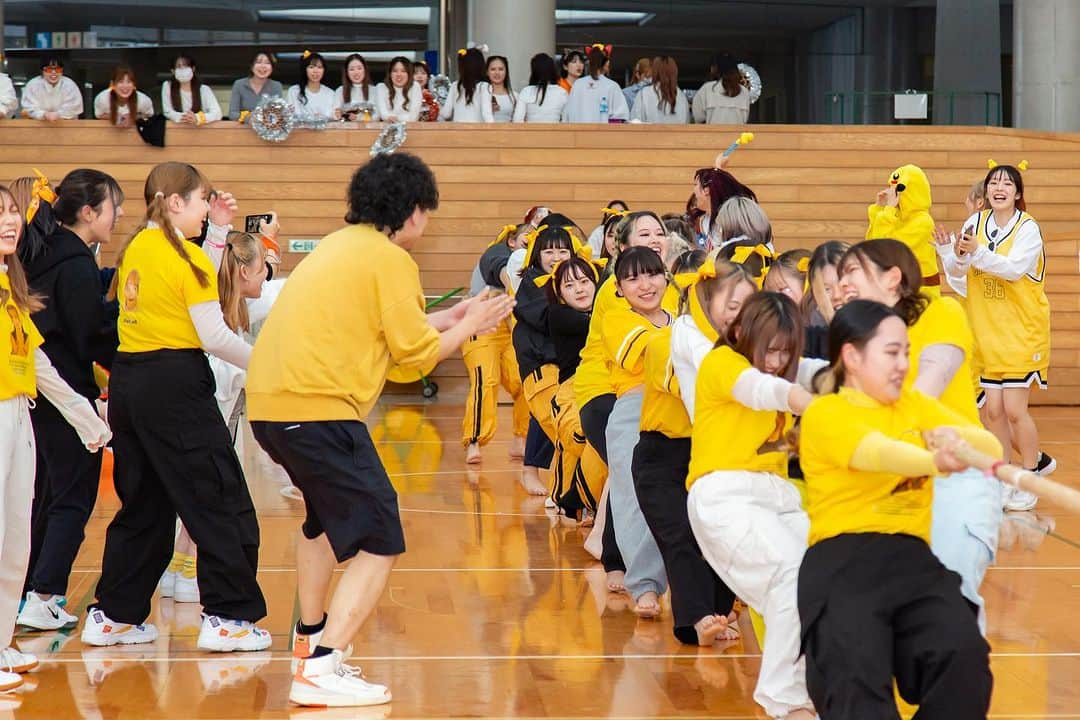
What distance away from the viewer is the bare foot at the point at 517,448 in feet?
31.9

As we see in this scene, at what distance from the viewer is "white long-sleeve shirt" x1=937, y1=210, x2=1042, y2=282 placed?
304 inches

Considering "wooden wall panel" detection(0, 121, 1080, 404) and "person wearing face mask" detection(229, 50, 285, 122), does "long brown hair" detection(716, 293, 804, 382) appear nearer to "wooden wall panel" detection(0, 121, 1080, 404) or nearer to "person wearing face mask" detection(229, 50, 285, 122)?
"wooden wall panel" detection(0, 121, 1080, 404)

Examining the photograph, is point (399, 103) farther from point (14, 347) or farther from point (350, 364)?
point (350, 364)

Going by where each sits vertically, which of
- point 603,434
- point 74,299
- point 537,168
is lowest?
point 603,434

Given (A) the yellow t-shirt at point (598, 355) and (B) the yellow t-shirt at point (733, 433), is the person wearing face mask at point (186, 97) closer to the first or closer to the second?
(A) the yellow t-shirt at point (598, 355)

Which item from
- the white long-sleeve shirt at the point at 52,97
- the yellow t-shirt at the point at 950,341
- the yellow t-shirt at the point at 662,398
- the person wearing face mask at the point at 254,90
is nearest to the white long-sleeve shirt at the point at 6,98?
the white long-sleeve shirt at the point at 52,97

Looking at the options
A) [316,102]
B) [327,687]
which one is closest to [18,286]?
[327,687]

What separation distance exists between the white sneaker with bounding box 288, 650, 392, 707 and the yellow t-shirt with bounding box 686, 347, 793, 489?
1.24 meters

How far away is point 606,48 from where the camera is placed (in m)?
14.9

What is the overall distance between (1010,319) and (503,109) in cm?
701

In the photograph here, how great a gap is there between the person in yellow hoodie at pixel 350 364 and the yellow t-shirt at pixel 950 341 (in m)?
1.22

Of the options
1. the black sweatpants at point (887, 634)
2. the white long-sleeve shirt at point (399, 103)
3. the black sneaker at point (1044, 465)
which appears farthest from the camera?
the white long-sleeve shirt at point (399, 103)

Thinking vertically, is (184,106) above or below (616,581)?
above

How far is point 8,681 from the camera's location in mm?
4555
